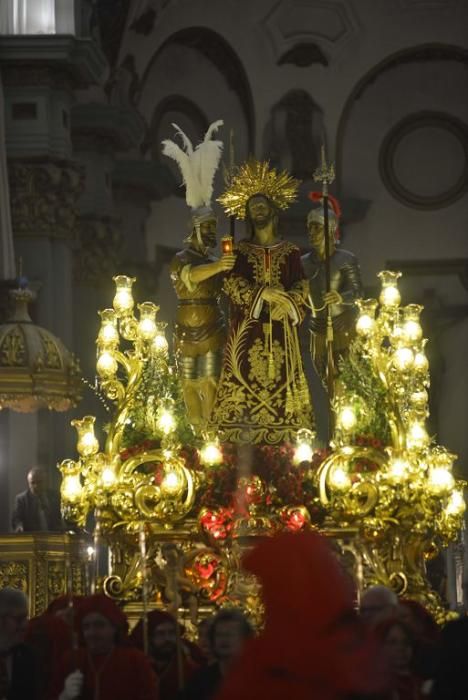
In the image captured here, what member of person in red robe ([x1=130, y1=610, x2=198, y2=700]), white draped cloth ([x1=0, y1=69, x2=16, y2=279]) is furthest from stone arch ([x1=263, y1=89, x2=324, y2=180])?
person in red robe ([x1=130, y1=610, x2=198, y2=700])

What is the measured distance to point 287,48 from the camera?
27.4 m

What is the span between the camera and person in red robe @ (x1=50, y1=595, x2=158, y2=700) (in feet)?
29.8

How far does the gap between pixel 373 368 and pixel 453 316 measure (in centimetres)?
1113

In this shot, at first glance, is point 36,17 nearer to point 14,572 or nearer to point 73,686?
point 14,572

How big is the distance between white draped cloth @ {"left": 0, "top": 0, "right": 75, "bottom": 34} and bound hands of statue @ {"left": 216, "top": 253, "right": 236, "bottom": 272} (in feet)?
20.2

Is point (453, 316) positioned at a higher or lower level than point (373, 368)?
higher

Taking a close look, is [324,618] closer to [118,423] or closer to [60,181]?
[118,423]

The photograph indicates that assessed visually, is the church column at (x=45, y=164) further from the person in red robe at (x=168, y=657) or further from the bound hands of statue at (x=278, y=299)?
the person in red robe at (x=168, y=657)

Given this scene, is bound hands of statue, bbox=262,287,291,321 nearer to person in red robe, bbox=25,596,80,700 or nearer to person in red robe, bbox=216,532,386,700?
person in red robe, bbox=25,596,80,700

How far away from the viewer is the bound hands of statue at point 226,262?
16.6 metres

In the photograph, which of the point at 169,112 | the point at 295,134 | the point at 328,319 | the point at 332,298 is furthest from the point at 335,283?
the point at 295,134

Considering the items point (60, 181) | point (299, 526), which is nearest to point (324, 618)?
point (299, 526)

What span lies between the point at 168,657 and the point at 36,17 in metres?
12.8

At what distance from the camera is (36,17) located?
21.9 m
